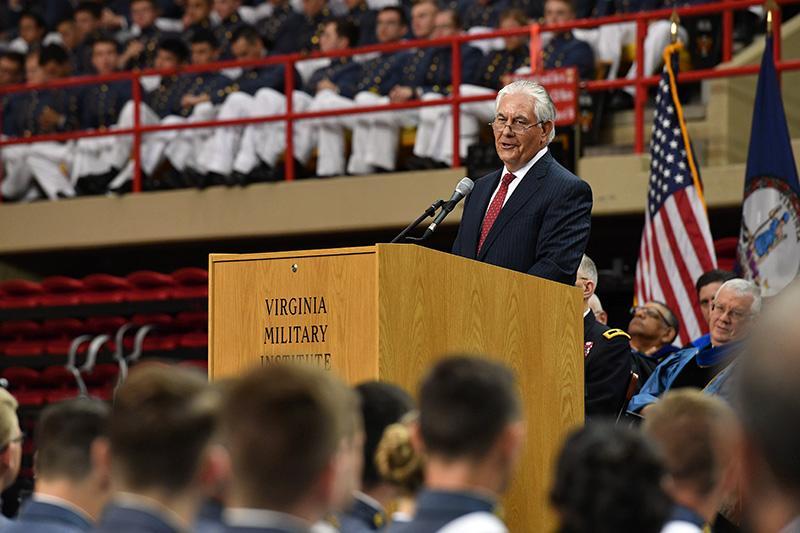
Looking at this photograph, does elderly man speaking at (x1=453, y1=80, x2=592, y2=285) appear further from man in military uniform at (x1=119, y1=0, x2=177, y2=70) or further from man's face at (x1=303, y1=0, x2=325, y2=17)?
man in military uniform at (x1=119, y1=0, x2=177, y2=70)

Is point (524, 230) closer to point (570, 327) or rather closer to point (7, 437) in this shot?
point (570, 327)

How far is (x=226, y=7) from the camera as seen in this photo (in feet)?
44.7

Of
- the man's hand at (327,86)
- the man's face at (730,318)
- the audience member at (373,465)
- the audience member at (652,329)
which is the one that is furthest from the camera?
the man's hand at (327,86)

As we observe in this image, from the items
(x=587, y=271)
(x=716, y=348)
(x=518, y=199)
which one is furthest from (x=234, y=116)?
(x=518, y=199)

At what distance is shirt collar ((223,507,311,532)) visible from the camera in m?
2.38

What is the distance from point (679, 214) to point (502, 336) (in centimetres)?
466

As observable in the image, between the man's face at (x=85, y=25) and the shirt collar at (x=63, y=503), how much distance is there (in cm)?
1217

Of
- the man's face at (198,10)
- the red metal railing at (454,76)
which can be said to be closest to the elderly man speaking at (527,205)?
the red metal railing at (454,76)

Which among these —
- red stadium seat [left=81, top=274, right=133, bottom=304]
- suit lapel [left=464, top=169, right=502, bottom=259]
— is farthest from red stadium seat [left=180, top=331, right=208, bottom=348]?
suit lapel [left=464, top=169, right=502, bottom=259]

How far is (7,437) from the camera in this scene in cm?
343

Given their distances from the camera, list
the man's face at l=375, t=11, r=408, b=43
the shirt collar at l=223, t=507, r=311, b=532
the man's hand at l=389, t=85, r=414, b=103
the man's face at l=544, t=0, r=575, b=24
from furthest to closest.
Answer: the man's face at l=375, t=11, r=408, b=43
the man's hand at l=389, t=85, r=414, b=103
the man's face at l=544, t=0, r=575, b=24
the shirt collar at l=223, t=507, r=311, b=532

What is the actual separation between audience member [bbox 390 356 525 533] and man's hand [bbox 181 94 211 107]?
9.93m

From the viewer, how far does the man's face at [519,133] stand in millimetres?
5285

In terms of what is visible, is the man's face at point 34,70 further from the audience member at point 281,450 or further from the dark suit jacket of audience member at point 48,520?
the audience member at point 281,450
